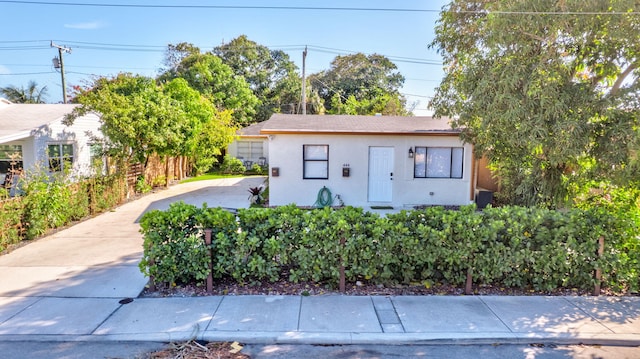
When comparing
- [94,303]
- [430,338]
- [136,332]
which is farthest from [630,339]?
[94,303]

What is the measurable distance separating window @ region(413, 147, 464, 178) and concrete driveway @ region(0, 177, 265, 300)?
8186 millimetres

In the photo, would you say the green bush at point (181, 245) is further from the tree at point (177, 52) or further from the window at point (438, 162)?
the tree at point (177, 52)

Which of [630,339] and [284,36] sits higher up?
[284,36]

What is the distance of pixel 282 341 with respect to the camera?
4.11 meters

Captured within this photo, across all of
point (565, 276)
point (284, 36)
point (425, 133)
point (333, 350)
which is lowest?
point (333, 350)

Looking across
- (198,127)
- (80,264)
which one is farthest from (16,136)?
(80,264)

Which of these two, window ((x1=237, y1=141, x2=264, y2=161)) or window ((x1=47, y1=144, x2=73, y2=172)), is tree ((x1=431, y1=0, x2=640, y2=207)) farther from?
window ((x1=237, y1=141, x2=264, y2=161))

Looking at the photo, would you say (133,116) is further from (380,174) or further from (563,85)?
(563,85)

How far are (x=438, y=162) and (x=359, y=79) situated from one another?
25440 mm

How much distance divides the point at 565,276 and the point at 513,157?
272 centimetres

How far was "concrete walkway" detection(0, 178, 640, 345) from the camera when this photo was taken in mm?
4176

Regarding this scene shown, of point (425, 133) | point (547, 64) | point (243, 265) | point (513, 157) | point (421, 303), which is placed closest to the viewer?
point (421, 303)

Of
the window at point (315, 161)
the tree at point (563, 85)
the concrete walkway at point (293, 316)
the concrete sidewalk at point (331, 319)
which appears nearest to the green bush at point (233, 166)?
the window at point (315, 161)

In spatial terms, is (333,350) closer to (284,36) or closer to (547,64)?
(547,64)
